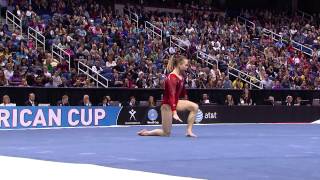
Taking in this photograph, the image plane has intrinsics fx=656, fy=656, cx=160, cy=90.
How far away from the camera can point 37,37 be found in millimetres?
25594

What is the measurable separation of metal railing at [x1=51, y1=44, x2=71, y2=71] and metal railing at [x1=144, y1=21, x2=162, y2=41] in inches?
209

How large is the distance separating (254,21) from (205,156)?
27.9 metres

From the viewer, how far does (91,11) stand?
2928cm

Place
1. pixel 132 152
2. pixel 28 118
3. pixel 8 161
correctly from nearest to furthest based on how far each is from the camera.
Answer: pixel 8 161 < pixel 132 152 < pixel 28 118

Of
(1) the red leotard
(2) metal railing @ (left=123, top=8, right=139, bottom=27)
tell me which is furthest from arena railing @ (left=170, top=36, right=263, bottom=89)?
(1) the red leotard

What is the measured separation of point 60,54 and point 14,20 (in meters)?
2.87

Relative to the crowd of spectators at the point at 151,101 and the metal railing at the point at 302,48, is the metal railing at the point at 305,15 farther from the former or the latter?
the crowd of spectators at the point at 151,101

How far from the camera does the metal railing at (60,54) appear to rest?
2452 cm

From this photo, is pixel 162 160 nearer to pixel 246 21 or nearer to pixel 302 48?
pixel 302 48

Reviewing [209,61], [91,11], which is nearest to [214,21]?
[209,61]

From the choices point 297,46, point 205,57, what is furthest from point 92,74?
point 297,46

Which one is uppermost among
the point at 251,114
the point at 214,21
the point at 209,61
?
the point at 214,21

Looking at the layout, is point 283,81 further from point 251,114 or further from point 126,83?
point 126,83

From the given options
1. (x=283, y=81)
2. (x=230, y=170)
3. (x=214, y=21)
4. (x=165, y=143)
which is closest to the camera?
(x=230, y=170)
